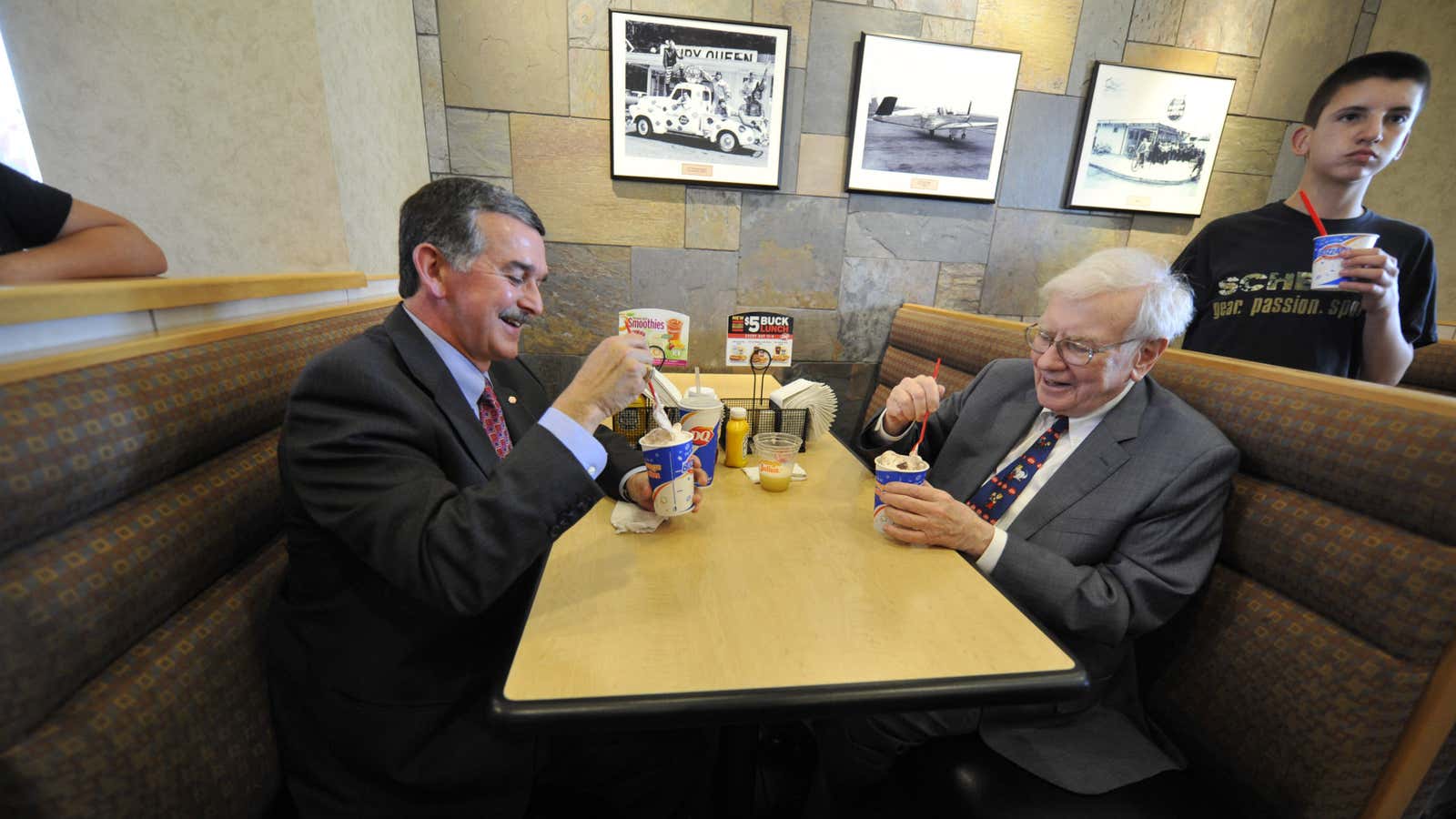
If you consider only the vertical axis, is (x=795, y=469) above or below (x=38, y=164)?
below

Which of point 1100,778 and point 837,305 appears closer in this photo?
point 1100,778

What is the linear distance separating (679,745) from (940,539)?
765 millimetres

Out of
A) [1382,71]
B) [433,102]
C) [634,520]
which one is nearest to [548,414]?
[634,520]

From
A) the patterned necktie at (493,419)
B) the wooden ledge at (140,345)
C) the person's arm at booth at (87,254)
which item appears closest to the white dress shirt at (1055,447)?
the patterned necktie at (493,419)

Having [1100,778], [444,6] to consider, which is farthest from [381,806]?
[444,6]

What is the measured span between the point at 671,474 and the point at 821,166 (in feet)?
7.49

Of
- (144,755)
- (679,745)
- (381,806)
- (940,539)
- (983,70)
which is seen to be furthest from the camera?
(983,70)

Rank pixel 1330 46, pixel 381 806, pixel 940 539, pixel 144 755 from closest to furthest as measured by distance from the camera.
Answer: pixel 144 755
pixel 381 806
pixel 940 539
pixel 1330 46

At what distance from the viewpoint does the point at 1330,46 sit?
2891mm

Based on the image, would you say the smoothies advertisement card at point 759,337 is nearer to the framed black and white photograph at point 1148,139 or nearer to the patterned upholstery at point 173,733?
the patterned upholstery at point 173,733

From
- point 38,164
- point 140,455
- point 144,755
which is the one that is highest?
point 38,164

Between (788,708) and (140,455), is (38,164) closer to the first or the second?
(140,455)

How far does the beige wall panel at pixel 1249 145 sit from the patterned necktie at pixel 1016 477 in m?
2.91

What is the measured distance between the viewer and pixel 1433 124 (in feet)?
9.38
